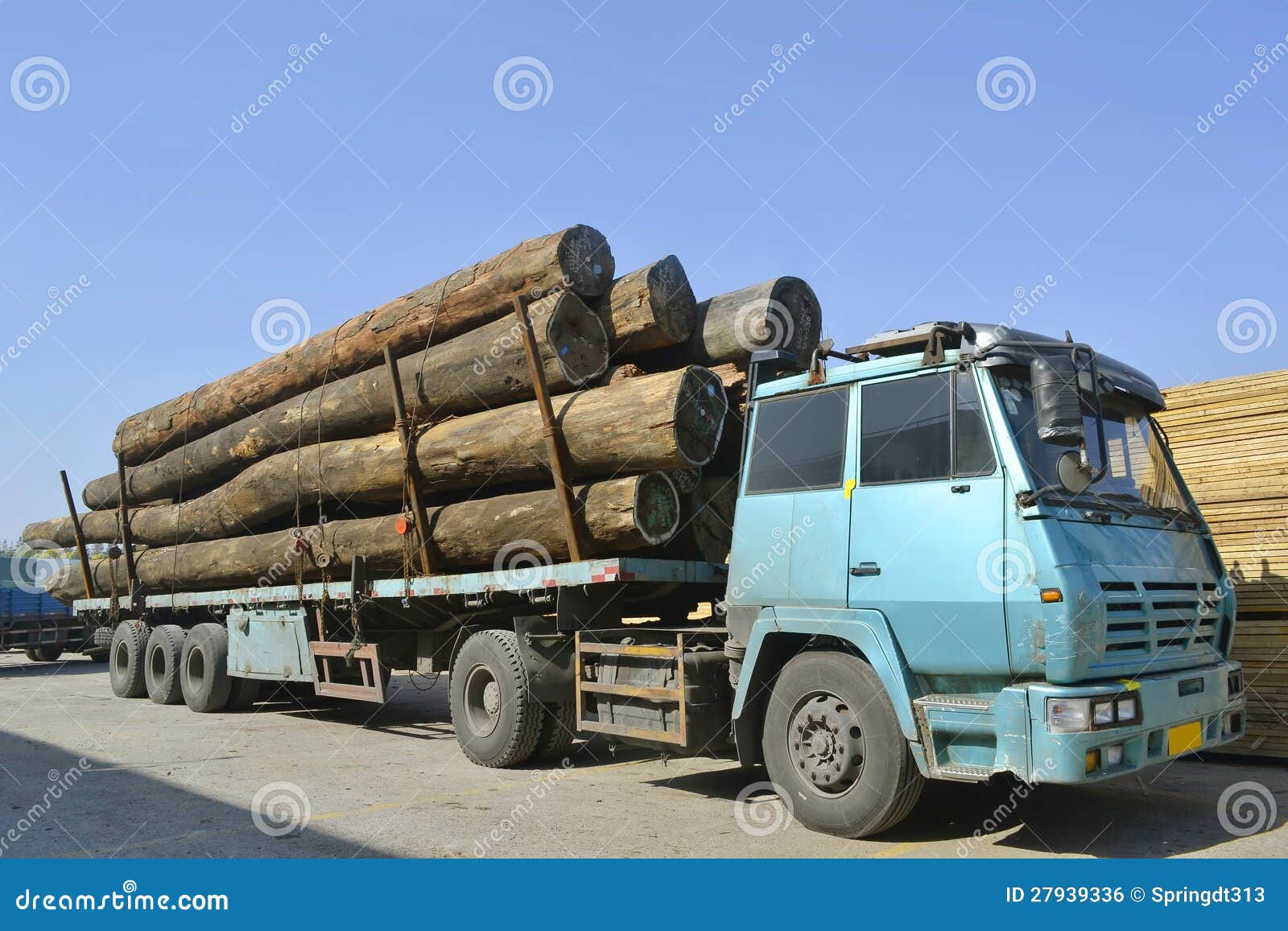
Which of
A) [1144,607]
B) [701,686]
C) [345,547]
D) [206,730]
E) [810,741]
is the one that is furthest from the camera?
[206,730]

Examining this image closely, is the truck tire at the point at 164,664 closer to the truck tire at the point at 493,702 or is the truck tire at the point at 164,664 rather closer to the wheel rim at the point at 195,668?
the wheel rim at the point at 195,668

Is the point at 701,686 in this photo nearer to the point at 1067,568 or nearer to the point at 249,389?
the point at 1067,568

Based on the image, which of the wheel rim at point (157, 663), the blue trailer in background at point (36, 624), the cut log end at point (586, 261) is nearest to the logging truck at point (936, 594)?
the cut log end at point (586, 261)

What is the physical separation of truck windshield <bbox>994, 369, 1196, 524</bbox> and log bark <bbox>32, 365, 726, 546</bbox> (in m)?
2.51

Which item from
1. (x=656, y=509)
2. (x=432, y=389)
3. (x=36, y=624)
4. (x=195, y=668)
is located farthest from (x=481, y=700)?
(x=36, y=624)

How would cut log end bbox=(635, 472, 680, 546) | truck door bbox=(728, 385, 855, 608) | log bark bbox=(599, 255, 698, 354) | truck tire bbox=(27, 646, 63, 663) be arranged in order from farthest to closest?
truck tire bbox=(27, 646, 63, 663) → log bark bbox=(599, 255, 698, 354) → cut log end bbox=(635, 472, 680, 546) → truck door bbox=(728, 385, 855, 608)

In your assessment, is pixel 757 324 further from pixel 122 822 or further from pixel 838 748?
pixel 122 822

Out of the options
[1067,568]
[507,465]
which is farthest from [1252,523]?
[507,465]

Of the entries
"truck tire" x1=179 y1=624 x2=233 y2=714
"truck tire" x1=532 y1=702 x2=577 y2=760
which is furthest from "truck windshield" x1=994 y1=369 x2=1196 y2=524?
"truck tire" x1=179 y1=624 x2=233 y2=714

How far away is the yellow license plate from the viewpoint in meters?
5.52

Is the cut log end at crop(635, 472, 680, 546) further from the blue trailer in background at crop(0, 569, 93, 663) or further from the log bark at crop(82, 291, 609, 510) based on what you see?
the blue trailer in background at crop(0, 569, 93, 663)

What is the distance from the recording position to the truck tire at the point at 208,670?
1320cm

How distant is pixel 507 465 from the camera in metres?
8.77

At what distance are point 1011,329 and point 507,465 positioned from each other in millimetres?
4490
